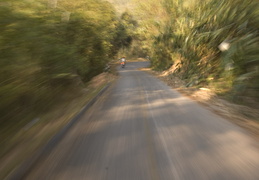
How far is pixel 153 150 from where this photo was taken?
392cm

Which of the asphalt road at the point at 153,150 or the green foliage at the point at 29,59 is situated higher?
the green foliage at the point at 29,59

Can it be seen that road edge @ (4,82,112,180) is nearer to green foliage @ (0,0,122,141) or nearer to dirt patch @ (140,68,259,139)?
green foliage @ (0,0,122,141)

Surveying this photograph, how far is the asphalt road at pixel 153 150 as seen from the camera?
3.17 m

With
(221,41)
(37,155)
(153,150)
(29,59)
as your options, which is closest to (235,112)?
(153,150)

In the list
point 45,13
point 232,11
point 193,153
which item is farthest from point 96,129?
point 232,11

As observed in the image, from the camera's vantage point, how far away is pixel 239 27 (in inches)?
314

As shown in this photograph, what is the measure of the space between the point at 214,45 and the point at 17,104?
9.33 metres

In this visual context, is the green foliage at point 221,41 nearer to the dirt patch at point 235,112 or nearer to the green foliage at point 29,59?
the dirt patch at point 235,112

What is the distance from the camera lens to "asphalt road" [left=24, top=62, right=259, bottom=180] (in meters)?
3.17

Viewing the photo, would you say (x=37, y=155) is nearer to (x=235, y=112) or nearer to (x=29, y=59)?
(x=29, y=59)

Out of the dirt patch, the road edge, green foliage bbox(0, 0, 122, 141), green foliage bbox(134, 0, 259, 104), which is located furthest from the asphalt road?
green foliage bbox(134, 0, 259, 104)

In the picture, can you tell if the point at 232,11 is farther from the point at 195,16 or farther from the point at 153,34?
the point at 153,34

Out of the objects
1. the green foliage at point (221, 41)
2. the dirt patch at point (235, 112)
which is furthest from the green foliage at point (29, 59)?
the green foliage at point (221, 41)

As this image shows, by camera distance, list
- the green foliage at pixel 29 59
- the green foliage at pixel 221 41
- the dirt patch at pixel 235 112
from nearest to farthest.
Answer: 1. the green foliage at pixel 29 59
2. the dirt patch at pixel 235 112
3. the green foliage at pixel 221 41
